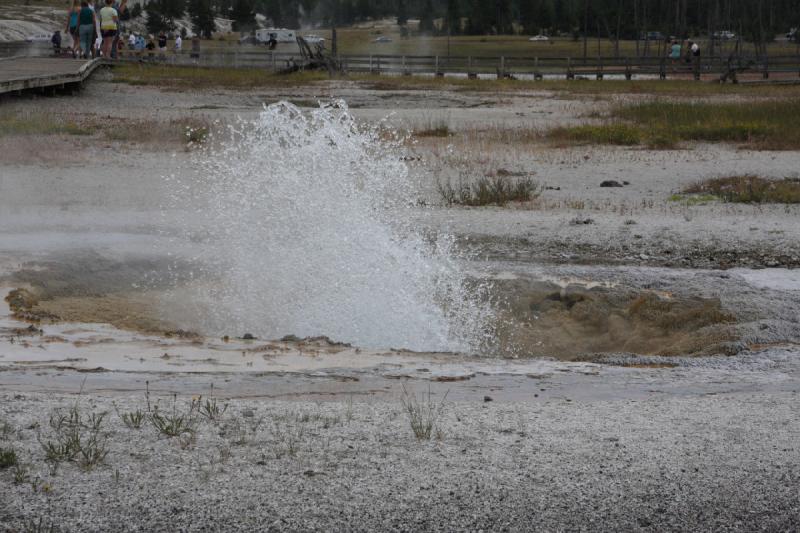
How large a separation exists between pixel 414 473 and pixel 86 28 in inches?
1106

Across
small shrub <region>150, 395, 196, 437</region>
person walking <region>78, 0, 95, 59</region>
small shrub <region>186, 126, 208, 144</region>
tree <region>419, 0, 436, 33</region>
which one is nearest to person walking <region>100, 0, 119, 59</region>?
person walking <region>78, 0, 95, 59</region>

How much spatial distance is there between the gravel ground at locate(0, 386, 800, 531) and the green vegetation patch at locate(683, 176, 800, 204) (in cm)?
768

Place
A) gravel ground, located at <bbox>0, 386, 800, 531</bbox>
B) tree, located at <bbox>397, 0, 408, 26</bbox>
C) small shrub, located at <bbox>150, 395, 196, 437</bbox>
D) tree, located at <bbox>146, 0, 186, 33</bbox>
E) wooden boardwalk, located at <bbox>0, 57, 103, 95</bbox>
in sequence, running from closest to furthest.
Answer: gravel ground, located at <bbox>0, 386, 800, 531</bbox> → small shrub, located at <bbox>150, 395, 196, 437</bbox> → wooden boardwalk, located at <bbox>0, 57, 103, 95</bbox> → tree, located at <bbox>146, 0, 186, 33</bbox> → tree, located at <bbox>397, 0, 408, 26</bbox>

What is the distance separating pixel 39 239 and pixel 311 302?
2.96 meters

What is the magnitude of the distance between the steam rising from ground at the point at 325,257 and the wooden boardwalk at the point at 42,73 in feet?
34.7

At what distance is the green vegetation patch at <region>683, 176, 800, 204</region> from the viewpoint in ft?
40.2

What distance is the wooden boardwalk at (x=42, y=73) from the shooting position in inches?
848

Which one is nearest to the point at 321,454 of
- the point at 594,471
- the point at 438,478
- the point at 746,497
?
the point at 438,478

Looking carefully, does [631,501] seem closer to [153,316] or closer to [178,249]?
[153,316]

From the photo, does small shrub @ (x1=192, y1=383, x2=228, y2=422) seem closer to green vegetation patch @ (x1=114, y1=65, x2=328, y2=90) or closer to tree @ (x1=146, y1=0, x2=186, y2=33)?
green vegetation patch @ (x1=114, y1=65, x2=328, y2=90)

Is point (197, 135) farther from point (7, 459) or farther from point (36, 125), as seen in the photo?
point (7, 459)

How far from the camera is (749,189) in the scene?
12648mm

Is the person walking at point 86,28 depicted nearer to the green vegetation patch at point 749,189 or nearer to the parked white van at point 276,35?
the green vegetation patch at point 749,189

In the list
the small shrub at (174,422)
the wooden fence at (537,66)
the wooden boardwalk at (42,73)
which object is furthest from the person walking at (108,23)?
the small shrub at (174,422)
